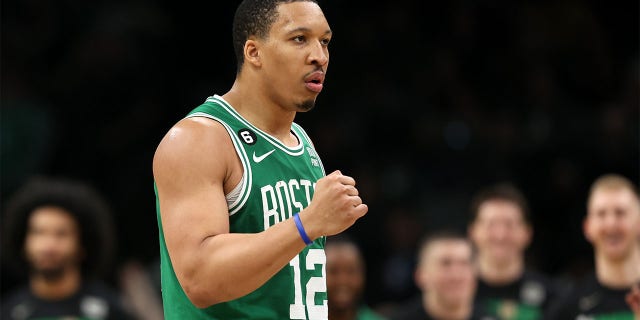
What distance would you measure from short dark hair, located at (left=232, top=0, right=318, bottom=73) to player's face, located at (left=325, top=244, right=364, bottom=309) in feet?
12.7

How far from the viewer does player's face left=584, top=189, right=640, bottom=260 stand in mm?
7555

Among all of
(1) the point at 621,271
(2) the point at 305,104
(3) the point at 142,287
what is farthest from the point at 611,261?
(2) the point at 305,104

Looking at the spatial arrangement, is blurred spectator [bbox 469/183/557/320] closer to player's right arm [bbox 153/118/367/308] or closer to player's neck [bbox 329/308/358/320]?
player's neck [bbox 329/308/358/320]

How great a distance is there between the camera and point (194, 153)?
3.70m

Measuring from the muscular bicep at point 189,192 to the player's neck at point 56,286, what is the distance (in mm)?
4311

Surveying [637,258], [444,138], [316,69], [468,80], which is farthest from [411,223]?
[316,69]

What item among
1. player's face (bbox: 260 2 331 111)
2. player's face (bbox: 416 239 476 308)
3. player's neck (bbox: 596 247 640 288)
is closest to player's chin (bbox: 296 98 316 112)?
player's face (bbox: 260 2 331 111)

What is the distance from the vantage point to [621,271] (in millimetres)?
7637

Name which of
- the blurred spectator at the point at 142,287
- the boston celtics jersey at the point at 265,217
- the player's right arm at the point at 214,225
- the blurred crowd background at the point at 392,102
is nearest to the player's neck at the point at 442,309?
the blurred crowd background at the point at 392,102

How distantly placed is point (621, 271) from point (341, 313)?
2026mm

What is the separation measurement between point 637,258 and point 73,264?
4.09 meters

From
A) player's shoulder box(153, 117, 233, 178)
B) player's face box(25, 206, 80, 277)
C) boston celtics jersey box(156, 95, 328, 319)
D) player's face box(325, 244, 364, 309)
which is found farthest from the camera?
player's face box(325, 244, 364, 309)

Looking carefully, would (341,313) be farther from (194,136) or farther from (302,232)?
(302,232)

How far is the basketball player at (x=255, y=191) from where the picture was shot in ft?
11.6
